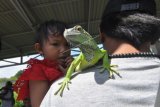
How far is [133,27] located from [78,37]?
0.26m

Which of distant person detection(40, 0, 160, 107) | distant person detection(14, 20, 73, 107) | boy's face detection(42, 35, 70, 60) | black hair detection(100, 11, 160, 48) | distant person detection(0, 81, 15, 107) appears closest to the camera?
distant person detection(40, 0, 160, 107)

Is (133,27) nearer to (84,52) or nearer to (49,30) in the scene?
(84,52)

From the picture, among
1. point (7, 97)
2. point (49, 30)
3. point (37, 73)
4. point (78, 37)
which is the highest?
point (49, 30)

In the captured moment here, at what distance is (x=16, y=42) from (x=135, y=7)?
9.27 metres

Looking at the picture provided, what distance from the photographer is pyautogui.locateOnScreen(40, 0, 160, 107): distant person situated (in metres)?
1.84

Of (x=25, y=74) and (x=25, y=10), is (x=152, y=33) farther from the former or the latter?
(x=25, y=10)

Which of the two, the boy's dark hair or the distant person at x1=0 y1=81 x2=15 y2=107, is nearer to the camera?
the boy's dark hair

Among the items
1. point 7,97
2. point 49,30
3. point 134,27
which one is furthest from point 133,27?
point 7,97

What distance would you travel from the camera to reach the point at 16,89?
2824mm

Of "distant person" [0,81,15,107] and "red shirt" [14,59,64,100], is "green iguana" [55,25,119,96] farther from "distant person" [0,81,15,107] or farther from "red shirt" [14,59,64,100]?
"distant person" [0,81,15,107]

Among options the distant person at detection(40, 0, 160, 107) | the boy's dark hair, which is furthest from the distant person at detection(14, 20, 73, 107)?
the boy's dark hair

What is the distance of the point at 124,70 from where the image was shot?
6.26 ft

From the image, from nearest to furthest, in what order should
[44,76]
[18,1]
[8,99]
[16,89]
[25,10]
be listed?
[44,76] → [16,89] → [8,99] → [18,1] → [25,10]

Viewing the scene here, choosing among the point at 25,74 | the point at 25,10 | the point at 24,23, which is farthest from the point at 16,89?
the point at 24,23
